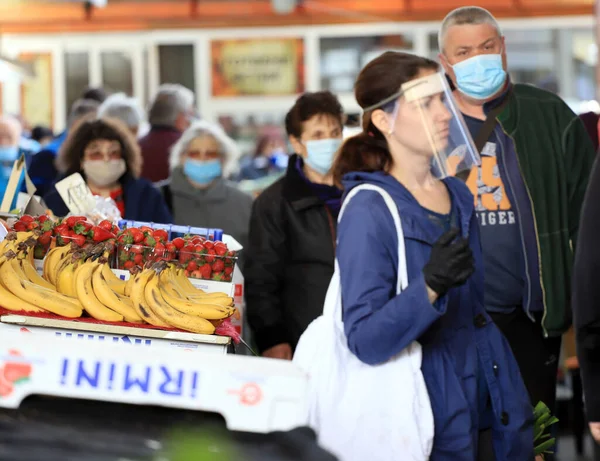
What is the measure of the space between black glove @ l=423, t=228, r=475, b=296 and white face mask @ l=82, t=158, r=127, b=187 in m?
3.44

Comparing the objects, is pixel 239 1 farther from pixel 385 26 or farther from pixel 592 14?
pixel 592 14

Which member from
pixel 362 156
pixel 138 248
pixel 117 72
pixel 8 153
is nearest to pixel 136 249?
pixel 138 248

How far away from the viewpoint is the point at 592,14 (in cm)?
1543

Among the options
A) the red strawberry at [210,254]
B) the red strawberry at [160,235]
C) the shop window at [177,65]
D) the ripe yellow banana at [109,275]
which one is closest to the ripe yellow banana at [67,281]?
the ripe yellow banana at [109,275]

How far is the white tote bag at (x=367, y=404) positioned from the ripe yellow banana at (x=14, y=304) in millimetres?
994

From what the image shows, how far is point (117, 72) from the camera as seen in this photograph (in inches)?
632

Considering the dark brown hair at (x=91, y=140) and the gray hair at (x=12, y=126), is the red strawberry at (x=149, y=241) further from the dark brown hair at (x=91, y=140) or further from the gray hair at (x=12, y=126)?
the gray hair at (x=12, y=126)

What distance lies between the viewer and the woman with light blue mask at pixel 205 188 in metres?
6.86

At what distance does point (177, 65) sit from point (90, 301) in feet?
→ 41.0

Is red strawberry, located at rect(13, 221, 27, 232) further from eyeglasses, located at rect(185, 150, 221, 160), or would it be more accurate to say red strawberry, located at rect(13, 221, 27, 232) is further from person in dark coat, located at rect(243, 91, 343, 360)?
eyeglasses, located at rect(185, 150, 221, 160)

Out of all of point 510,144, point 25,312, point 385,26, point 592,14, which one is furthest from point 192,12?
point 25,312

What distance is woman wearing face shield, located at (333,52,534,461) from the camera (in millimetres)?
2902

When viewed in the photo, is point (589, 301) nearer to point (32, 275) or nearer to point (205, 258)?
point (205, 258)

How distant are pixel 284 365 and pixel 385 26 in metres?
13.8
